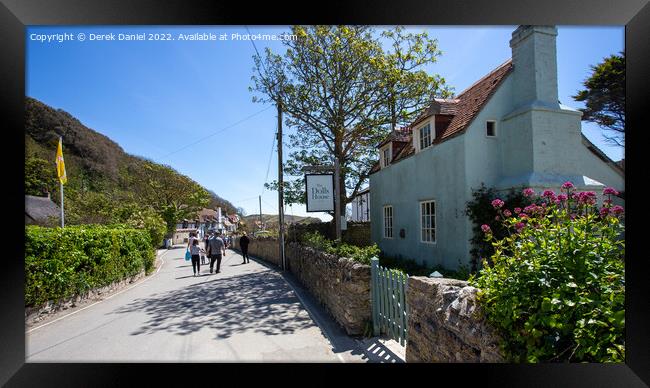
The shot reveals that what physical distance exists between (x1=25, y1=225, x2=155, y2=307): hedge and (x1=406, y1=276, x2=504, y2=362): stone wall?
7.31 metres

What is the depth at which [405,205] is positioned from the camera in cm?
1226

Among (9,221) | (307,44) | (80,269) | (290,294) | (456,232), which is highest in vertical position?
(307,44)

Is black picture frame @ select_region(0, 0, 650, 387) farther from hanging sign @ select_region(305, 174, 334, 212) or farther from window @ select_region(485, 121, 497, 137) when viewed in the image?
hanging sign @ select_region(305, 174, 334, 212)

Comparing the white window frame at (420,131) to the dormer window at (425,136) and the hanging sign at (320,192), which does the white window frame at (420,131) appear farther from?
the hanging sign at (320,192)

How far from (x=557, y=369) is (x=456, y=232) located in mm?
7115

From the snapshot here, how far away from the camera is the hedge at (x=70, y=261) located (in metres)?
6.25

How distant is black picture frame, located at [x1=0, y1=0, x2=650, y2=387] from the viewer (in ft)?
10.5

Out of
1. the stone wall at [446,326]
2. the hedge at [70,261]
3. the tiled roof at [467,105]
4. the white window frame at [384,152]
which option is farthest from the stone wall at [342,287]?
the white window frame at [384,152]

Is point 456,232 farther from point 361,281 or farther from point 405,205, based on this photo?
point 361,281

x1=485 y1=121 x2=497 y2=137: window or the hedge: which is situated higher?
x1=485 y1=121 x2=497 y2=137: window

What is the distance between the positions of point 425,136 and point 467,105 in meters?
1.68

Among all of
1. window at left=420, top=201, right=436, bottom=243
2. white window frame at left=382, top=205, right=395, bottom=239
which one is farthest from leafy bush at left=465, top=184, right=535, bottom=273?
white window frame at left=382, top=205, right=395, bottom=239
